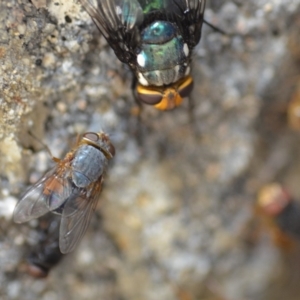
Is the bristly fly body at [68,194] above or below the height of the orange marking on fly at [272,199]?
above

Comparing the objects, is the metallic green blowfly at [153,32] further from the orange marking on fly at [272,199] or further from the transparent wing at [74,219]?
the orange marking on fly at [272,199]

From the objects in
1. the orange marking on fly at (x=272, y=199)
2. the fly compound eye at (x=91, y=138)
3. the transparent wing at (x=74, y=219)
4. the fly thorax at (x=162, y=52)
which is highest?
the fly thorax at (x=162, y=52)

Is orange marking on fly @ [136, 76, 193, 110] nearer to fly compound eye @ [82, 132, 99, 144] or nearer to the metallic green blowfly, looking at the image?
the metallic green blowfly

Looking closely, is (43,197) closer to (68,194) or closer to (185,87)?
(68,194)

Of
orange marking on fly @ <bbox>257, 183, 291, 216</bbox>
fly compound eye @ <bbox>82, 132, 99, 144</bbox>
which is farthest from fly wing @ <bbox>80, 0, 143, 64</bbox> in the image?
orange marking on fly @ <bbox>257, 183, 291, 216</bbox>

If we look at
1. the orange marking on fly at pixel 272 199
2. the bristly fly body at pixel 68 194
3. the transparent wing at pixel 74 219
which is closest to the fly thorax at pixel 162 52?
the bristly fly body at pixel 68 194

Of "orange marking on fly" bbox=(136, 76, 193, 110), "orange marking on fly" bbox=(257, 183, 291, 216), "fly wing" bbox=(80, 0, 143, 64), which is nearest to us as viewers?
"fly wing" bbox=(80, 0, 143, 64)

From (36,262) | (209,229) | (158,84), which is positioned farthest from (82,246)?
(158,84)
